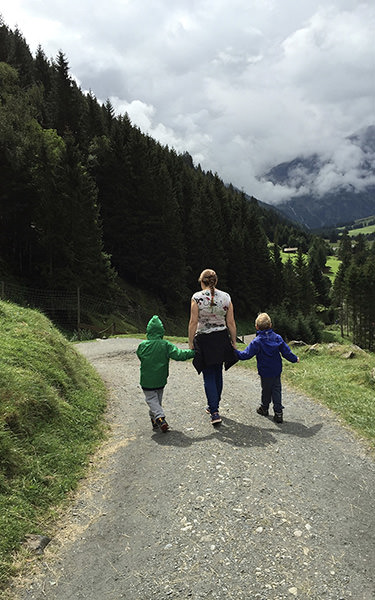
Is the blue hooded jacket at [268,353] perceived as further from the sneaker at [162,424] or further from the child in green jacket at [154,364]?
the sneaker at [162,424]

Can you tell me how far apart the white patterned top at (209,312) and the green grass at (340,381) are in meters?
3.42

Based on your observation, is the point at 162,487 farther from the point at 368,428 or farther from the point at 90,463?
the point at 368,428

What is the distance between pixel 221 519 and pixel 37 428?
11.4ft

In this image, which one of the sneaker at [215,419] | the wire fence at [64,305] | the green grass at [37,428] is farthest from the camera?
the wire fence at [64,305]

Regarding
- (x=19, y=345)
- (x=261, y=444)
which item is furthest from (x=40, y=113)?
(x=261, y=444)

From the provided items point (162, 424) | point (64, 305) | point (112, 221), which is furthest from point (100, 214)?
point (162, 424)

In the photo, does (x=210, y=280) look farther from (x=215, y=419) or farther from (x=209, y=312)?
(x=215, y=419)

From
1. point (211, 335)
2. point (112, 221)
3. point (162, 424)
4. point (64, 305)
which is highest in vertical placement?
point (112, 221)

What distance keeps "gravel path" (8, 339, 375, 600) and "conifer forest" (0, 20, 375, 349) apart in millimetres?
25517

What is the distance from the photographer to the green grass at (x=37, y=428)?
4.23 metres

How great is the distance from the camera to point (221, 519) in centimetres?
413

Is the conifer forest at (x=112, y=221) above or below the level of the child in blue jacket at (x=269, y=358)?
above

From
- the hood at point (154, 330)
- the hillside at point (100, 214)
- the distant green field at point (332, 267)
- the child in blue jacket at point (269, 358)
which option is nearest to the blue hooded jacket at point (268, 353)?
the child in blue jacket at point (269, 358)

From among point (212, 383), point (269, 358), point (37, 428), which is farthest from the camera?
point (269, 358)
